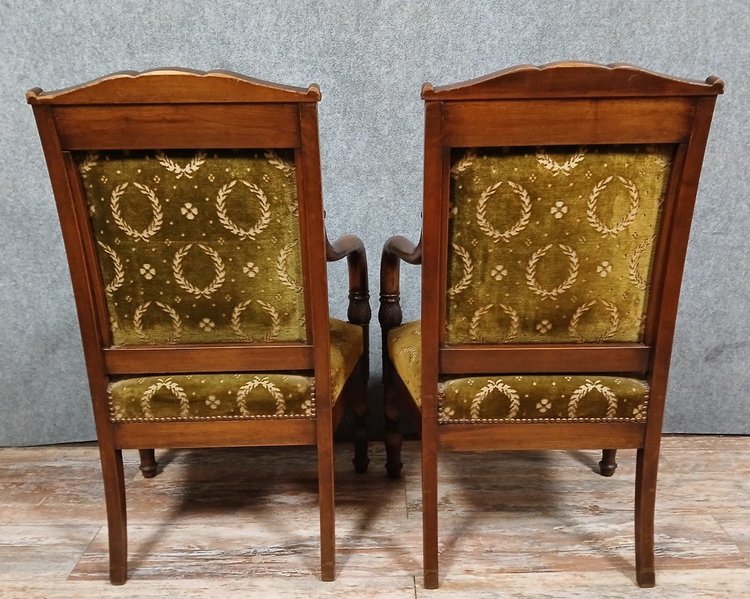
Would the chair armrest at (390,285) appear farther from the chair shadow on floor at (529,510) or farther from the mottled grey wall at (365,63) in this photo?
the chair shadow on floor at (529,510)

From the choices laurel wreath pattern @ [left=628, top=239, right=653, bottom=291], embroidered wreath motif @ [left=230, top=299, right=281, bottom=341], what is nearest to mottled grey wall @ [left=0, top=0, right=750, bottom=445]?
embroidered wreath motif @ [left=230, top=299, right=281, bottom=341]

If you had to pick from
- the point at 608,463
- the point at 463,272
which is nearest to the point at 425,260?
the point at 463,272

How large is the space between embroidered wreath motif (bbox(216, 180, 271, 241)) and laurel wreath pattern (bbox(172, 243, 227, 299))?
62mm

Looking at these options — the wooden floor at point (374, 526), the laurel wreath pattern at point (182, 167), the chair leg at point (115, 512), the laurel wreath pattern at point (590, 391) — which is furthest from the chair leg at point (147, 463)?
the laurel wreath pattern at point (590, 391)

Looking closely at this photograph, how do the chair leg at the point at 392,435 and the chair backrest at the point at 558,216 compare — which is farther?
the chair leg at the point at 392,435

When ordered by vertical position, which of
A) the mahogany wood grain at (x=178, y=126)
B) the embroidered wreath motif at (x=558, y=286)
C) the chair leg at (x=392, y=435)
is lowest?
the chair leg at (x=392, y=435)

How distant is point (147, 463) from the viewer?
1.82 m

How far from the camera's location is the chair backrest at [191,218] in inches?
42.5

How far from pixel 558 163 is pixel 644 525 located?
81cm

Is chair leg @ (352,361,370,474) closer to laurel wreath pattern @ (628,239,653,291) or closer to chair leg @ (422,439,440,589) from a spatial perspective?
chair leg @ (422,439,440,589)

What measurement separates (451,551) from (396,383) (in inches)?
16.5

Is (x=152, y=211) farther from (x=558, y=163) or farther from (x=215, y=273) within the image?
(x=558, y=163)

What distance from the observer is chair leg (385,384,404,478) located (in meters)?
1.70

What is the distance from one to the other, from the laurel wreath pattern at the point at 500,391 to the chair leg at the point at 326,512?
1.02 ft
